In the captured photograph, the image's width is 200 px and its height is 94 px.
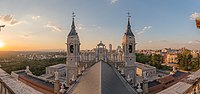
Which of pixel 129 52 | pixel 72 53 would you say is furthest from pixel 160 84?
pixel 72 53

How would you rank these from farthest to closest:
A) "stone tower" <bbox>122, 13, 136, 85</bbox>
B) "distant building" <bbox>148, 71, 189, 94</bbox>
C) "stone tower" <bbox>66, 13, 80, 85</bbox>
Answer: "stone tower" <bbox>122, 13, 136, 85</bbox>, "stone tower" <bbox>66, 13, 80, 85</bbox>, "distant building" <bbox>148, 71, 189, 94</bbox>

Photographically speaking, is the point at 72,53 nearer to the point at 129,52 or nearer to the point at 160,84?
the point at 129,52

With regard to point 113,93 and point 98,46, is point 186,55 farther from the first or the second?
point 113,93

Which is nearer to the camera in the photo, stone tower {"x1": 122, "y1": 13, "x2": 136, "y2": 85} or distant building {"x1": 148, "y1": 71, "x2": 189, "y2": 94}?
distant building {"x1": 148, "y1": 71, "x2": 189, "y2": 94}

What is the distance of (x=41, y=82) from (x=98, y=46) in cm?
675

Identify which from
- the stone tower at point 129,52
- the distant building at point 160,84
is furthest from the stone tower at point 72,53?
the distant building at point 160,84

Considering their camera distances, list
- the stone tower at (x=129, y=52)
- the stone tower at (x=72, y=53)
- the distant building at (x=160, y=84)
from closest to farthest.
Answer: the distant building at (x=160, y=84), the stone tower at (x=72, y=53), the stone tower at (x=129, y=52)

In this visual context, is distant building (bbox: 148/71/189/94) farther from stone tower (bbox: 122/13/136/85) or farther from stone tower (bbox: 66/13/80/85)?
stone tower (bbox: 66/13/80/85)

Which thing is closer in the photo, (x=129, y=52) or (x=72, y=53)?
(x=72, y=53)

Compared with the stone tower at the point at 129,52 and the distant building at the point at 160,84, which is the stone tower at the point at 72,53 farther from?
the distant building at the point at 160,84

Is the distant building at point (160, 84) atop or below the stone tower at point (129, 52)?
below

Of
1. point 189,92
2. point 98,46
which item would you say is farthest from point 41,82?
point 189,92

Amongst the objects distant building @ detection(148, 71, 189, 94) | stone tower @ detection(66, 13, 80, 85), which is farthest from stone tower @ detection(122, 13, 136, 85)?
stone tower @ detection(66, 13, 80, 85)

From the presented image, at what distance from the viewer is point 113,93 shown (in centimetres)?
847
